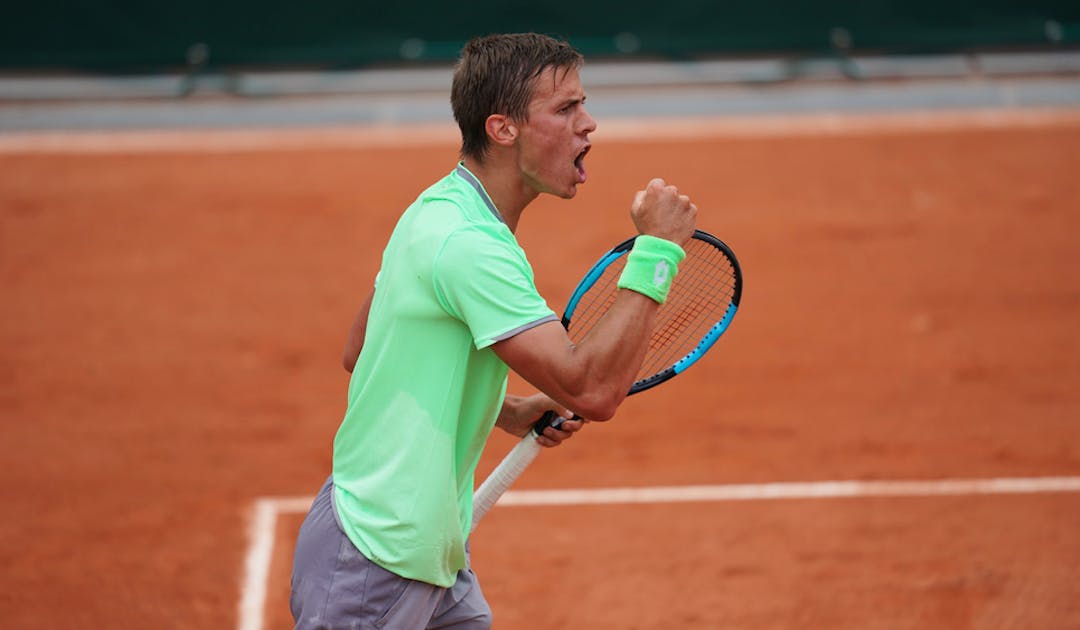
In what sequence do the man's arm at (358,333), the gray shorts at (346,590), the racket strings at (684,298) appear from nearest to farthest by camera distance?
the gray shorts at (346,590) < the man's arm at (358,333) < the racket strings at (684,298)

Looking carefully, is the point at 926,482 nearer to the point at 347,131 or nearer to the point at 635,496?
the point at 635,496

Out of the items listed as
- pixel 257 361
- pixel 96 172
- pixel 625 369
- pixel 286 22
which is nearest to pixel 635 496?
pixel 257 361

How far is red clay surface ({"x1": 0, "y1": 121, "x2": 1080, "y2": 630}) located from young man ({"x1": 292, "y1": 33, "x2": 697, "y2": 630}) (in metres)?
2.17

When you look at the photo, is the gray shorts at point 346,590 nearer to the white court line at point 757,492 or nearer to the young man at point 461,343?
the young man at point 461,343

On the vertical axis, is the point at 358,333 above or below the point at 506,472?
above

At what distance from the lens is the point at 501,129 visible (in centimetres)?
301

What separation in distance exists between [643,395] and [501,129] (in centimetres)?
439

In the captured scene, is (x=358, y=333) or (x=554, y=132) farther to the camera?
(x=358, y=333)

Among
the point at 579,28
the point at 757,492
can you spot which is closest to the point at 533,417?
the point at 757,492

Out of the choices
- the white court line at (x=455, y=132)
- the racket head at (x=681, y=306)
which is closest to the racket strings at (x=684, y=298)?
the racket head at (x=681, y=306)

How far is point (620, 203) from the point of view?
10102 millimetres

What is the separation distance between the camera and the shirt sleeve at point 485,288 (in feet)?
9.20

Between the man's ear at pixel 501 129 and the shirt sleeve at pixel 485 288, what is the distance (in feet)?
0.91

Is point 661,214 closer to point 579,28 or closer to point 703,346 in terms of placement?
point 703,346
